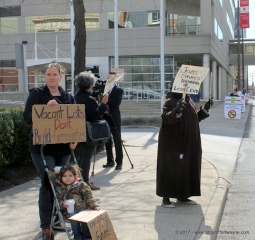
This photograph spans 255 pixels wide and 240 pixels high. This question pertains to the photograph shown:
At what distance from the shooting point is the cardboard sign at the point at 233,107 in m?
21.5

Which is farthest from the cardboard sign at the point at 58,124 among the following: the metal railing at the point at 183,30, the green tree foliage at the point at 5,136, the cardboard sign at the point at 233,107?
the metal railing at the point at 183,30

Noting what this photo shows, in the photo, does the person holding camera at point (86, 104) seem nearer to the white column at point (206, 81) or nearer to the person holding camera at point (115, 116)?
the person holding camera at point (115, 116)

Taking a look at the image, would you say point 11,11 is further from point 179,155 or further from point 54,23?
point 179,155

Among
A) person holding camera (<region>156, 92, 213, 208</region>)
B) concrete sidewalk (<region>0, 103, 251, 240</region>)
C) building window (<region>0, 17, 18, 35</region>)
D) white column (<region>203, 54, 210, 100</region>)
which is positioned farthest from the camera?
building window (<region>0, 17, 18, 35</region>)

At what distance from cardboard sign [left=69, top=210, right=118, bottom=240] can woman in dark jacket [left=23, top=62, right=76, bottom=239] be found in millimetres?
656

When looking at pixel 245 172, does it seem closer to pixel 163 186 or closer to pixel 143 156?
pixel 143 156

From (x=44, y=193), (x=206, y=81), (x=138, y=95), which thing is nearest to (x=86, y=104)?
(x=44, y=193)

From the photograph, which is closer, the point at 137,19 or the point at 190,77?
the point at 190,77

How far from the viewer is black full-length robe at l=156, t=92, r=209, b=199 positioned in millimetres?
5473

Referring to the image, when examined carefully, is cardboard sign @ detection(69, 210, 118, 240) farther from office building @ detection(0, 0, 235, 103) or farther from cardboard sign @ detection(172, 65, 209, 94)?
office building @ detection(0, 0, 235, 103)

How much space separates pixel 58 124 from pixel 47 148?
310 mm

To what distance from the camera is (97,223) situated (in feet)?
11.8

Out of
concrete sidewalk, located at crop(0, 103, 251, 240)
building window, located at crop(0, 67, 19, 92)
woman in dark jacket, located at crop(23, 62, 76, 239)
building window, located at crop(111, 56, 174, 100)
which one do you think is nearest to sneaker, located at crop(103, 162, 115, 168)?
concrete sidewalk, located at crop(0, 103, 251, 240)

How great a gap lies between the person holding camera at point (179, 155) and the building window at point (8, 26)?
34.2 m
